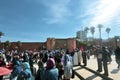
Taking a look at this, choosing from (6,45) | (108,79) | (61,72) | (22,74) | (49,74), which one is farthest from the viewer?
(6,45)

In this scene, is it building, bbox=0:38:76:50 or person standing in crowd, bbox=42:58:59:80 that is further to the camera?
building, bbox=0:38:76:50

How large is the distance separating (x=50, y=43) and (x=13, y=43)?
10.3 meters

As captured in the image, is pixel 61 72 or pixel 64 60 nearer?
pixel 61 72

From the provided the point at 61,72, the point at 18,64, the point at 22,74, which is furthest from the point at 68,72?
the point at 22,74

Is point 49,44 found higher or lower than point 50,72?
higher

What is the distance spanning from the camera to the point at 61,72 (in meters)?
12.6

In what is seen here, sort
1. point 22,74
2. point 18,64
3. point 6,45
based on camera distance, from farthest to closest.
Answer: point 6,45 → point 18,64 → point 22,74

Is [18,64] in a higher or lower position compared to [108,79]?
higher

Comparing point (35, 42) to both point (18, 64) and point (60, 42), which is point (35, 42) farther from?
point (18, 64)

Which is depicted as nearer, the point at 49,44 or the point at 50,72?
the point at 50,72

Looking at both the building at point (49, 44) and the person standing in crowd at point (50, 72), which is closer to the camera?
the person standing in crowd at point (50, 72)

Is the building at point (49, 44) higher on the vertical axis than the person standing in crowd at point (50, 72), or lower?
higher

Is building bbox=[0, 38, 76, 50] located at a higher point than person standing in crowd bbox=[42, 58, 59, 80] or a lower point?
higher

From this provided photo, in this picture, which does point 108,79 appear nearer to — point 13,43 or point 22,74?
point 22,74
